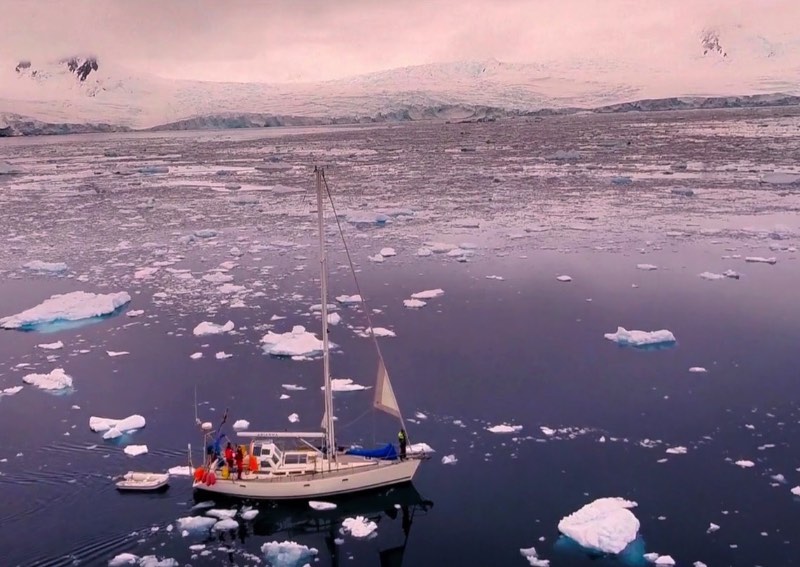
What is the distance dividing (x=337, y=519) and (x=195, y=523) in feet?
7.74

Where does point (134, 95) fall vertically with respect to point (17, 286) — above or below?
above

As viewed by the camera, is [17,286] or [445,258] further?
[445,258]

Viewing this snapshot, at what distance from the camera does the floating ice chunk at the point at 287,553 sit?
11.6 metres

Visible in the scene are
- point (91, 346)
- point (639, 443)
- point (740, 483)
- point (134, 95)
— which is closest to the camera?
point (740, 483)

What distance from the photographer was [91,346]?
67.6ft

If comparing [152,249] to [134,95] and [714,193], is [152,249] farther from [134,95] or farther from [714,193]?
[134,95]

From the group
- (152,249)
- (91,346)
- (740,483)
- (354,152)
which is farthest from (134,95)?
(740,483)

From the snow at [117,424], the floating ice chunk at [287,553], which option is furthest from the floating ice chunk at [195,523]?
the snow at [117,424]

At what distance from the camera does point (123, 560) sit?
11.5 m

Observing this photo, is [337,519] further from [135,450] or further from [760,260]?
[760,260]

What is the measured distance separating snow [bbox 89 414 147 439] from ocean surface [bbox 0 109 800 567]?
24 centimetres

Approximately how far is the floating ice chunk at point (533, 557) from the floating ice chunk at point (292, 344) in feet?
30.6

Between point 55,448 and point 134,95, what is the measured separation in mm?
173856

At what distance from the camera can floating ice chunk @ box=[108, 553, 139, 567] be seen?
11.5 m
